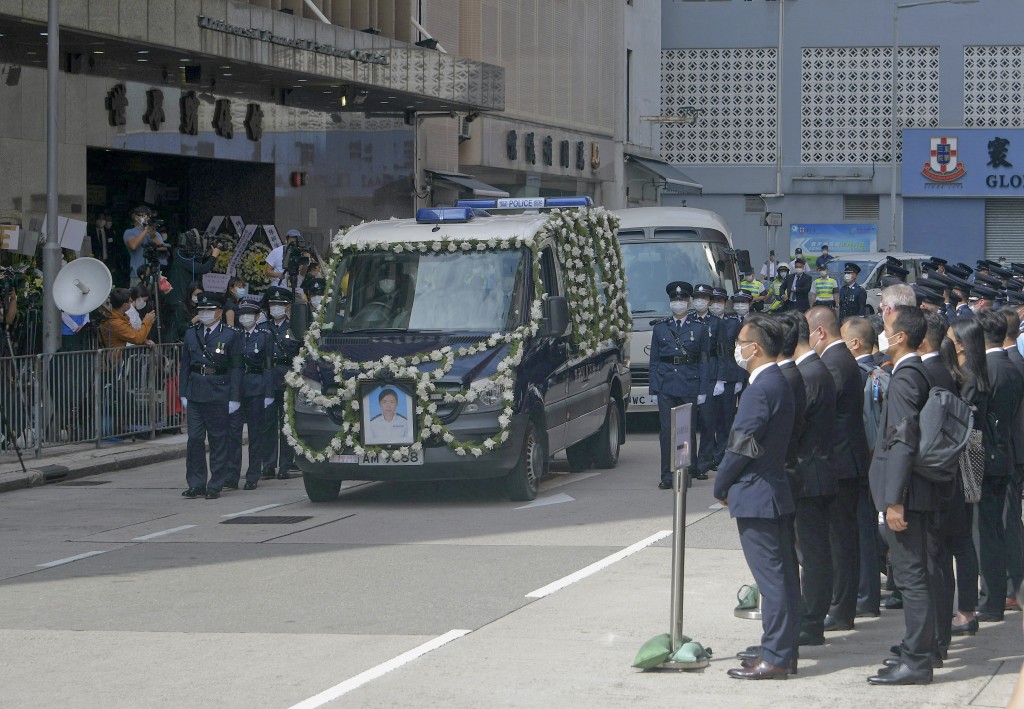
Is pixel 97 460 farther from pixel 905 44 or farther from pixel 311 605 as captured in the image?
pixel 905 44

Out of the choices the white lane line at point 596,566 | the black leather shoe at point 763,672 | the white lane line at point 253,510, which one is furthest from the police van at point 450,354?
the black leather shoe at point 763,672

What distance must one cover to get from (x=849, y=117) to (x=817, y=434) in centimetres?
4979

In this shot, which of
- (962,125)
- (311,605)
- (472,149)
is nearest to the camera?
(311,605)

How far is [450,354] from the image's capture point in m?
13.4

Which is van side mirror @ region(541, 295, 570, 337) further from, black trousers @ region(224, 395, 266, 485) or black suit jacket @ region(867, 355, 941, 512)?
black suit jacket @ region(867, 355, 941, 512)

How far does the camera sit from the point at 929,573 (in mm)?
7613

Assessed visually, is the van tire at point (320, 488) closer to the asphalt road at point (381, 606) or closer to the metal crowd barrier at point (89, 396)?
the asphalt road at point (381, 606)

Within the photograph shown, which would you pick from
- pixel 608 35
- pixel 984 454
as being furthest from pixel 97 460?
pixel 608 35

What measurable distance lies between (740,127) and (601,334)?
4166 centimetres

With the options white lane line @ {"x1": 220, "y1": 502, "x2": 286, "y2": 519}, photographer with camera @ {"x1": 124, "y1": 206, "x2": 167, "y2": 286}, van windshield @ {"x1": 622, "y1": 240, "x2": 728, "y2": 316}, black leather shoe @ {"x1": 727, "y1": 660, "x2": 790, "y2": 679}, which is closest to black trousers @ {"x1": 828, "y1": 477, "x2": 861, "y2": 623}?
black leather shoe @ {"x1": 727, "y1": 660, "x2": 790, "y2": 679}

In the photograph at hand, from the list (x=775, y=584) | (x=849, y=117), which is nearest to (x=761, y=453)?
(x=775, y=584)

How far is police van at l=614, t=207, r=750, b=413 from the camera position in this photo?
2020cm

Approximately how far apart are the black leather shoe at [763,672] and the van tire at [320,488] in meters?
6.82

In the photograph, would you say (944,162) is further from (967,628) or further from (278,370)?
(967,628)
